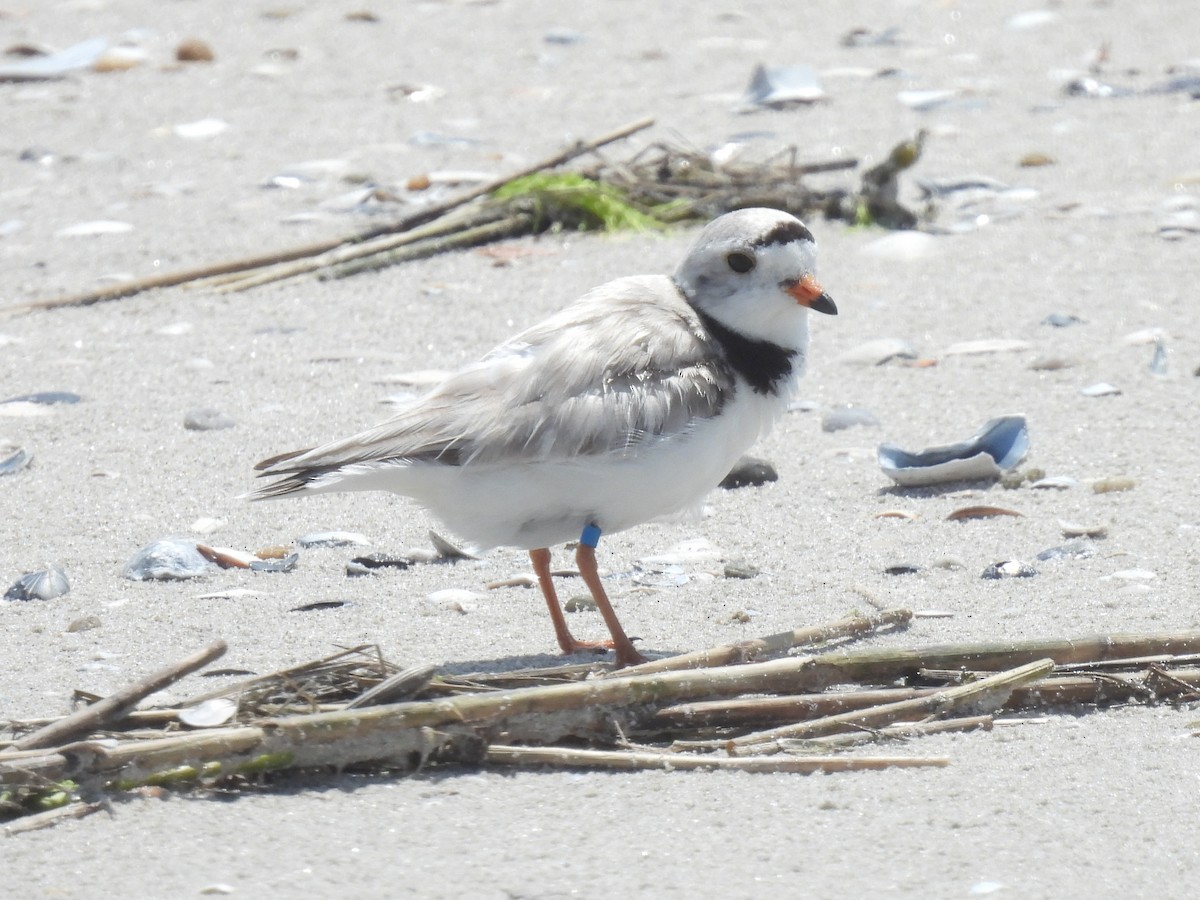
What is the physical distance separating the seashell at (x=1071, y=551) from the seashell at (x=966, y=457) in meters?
0.47

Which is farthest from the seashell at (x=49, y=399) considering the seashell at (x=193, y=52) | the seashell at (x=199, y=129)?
the seashell at (x=193, y=52)

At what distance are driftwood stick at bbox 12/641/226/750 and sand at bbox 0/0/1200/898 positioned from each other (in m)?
0.15

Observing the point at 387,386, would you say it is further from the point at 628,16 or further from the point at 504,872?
the point at 628,16

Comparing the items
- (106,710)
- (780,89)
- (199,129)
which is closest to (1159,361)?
(780,89)

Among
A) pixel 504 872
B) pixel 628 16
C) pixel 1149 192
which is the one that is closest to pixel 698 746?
pixel 504 872

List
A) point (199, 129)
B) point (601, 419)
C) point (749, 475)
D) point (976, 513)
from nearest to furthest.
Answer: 1. point (601, 419)
2. point (976, 513)
3. point (749, 475)
4. point (199, 129)

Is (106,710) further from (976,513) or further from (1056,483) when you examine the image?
(1056,483)

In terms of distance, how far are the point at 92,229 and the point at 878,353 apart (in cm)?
333

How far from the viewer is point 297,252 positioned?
20.6ft

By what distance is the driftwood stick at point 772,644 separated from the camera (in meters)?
3.23

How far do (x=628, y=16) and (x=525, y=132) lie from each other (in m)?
2.26

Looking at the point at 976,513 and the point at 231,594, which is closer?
the point at 231,594

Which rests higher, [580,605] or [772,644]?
[772,644]

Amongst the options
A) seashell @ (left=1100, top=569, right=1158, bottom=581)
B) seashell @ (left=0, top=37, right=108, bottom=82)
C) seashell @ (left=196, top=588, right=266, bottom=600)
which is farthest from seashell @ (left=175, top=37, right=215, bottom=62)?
seashell @ (left=1100, top=569, right=1158, bottom=581)
